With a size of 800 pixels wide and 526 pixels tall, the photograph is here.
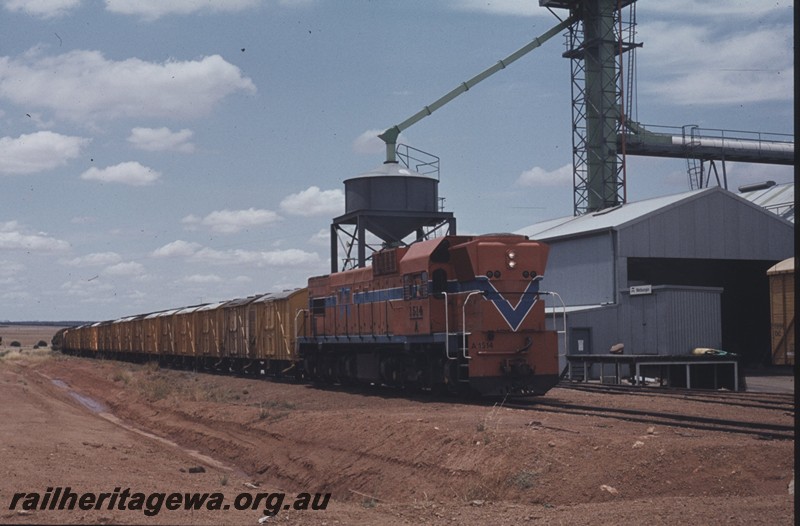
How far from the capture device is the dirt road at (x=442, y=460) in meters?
11.0

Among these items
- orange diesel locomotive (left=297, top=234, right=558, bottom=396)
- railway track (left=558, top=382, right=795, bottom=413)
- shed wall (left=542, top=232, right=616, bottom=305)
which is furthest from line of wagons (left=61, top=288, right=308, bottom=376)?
shed wall (left=542, top=232, right=616, bottom=305)

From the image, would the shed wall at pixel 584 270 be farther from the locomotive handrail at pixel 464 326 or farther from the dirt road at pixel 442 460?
the locomotive handrail at pixel 464 326

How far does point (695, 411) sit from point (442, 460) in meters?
7.01

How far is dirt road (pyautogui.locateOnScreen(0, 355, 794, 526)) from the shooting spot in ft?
36.1

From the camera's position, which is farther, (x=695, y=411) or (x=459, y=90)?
(x=459, y=90)

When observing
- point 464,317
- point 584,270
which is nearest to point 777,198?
point 584,270

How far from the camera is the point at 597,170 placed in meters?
54.6

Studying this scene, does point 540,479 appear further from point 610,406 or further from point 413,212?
point 413,212

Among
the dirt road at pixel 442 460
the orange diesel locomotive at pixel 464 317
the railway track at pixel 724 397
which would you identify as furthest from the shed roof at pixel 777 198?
the dirt road at pixel 442 460

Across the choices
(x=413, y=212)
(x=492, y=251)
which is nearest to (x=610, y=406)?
(x=492, y=251)

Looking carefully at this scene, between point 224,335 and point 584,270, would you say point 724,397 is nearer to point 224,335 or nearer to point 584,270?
point 584,270

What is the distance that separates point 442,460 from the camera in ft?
51.6

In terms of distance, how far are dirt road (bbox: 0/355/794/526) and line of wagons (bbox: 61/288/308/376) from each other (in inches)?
381

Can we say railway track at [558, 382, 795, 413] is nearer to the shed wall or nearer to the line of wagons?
the line of wagons
